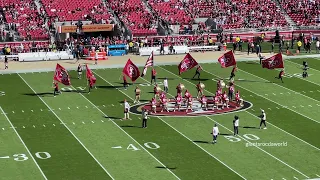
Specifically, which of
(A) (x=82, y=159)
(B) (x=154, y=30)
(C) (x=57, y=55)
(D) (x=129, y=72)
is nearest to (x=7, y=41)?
(C) (x=57, y=55)

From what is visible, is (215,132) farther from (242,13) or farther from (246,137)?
(242,13)

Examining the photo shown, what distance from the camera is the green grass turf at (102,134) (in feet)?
129

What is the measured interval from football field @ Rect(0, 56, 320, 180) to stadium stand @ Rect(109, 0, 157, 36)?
21.7 metres

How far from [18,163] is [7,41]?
3822cm

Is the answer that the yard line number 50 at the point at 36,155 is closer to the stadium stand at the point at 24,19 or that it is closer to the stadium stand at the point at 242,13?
the stadium stand at the point at 24,19

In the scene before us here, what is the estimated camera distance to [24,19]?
80500 millimetres

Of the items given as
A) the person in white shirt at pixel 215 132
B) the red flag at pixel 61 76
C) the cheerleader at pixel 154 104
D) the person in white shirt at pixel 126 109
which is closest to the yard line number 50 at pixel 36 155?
the person in white shirt at pixel 126 109

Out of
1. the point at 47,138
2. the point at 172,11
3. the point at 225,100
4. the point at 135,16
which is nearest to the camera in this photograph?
the point at 47,138

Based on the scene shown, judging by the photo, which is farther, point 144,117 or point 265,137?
point 144,117

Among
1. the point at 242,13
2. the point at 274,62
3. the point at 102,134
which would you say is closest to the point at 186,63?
the point at 274,62

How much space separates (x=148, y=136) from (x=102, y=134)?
8.19 feet

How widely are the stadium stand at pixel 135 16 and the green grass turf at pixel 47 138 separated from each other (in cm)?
2551

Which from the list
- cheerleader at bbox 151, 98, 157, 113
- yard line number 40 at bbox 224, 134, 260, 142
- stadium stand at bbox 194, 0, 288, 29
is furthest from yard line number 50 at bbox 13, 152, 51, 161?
stadium stand at bbox 194, 0, 288, 29

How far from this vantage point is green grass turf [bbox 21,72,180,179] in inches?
1553
